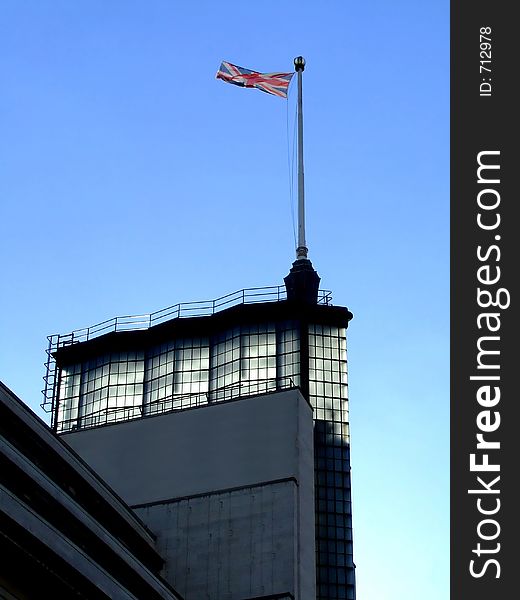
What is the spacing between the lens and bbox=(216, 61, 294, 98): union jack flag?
293 feet

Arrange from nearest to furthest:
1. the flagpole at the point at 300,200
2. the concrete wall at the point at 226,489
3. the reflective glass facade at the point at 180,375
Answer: the concrete wall at the point at 226,489 → the reflective glass facade at the point at 180,375 → the flagpole at the point at 300,200

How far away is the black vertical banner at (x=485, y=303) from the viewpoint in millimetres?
38250

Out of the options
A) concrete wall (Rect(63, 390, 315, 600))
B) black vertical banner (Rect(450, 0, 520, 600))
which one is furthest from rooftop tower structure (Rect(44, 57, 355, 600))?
black vertical banner (Rect(450, 0, 520, 600))

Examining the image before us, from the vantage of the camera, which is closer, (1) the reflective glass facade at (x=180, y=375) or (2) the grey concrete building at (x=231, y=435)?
(2) the grey concrete building at (x=231, y=435)

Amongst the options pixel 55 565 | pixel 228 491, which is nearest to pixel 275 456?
pixel 228 491

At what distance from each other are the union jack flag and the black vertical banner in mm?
44255

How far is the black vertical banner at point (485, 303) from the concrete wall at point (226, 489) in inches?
1321

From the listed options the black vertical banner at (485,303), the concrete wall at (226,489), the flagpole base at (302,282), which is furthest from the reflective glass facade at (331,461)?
the black vertical banner at (485,303)

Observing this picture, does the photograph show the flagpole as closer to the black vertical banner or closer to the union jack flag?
the union jack flag

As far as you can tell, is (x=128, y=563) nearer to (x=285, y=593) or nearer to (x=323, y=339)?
(x=285, y=593)

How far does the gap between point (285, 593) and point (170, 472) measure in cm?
1287

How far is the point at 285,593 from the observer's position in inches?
2758

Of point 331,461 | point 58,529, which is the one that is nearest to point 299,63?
point 331,461

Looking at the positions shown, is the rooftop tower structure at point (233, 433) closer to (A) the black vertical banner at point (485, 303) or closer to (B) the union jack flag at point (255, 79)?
(B) the union jack flag at point (255, 79)
